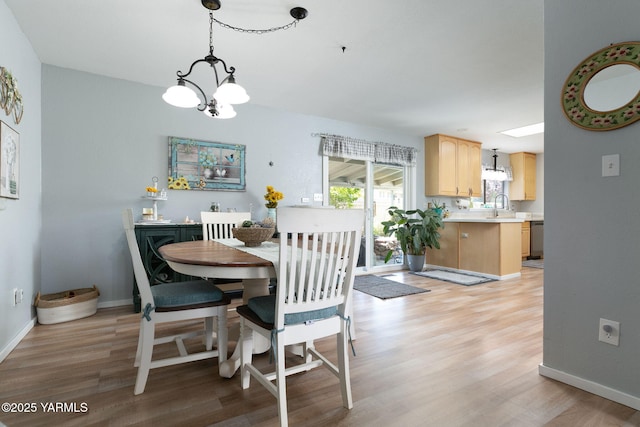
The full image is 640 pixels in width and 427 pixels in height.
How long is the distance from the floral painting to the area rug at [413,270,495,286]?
318 centimetres

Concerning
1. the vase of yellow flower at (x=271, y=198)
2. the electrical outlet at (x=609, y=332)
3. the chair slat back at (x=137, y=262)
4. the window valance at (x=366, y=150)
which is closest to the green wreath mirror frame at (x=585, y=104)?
the electrical outlet at (x=609, y=332)

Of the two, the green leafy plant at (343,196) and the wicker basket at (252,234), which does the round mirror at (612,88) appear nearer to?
the wicker basket at (252,234)

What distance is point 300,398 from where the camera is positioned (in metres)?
1.68

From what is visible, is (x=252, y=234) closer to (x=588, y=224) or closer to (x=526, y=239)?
(x=588, y=224)

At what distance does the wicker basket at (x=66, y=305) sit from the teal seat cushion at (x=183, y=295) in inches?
64.3

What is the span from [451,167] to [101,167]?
534cm

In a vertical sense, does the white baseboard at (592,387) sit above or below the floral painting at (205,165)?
below

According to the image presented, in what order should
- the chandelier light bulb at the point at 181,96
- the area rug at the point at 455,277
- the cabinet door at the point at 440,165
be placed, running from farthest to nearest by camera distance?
the cabinet door at the point at 440,165, the area rug at the point at 455,277, the chandelier light bulb at the point at 181,96

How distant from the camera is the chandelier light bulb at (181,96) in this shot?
196 centimetres

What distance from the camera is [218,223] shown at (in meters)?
3.05

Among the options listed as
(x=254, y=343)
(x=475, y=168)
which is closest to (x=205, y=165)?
(x=254, y=343)

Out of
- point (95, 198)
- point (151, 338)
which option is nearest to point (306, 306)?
point (151, 338)

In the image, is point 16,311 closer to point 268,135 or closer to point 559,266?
point 268,135

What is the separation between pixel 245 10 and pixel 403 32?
1.21 meters
